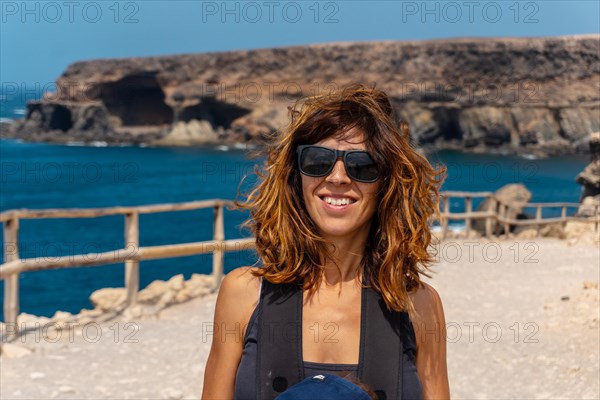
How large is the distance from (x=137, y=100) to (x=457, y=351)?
9499 cm

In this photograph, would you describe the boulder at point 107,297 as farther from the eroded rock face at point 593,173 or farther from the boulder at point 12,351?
the eroded rock face at point 593,173

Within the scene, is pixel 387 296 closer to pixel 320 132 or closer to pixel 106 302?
pixel 320 132

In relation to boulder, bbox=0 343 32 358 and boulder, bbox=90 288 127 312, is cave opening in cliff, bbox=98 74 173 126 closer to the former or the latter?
boulder, bbox=90 288 127 312

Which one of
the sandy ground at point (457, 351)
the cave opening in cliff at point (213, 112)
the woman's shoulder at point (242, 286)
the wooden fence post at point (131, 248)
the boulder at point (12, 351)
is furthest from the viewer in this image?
the cave opening in cliff at point (213, 112)

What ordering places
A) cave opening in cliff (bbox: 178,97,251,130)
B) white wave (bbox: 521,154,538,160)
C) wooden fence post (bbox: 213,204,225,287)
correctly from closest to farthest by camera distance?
1. wooden fence post (bbox: 213,204,225,287)
2. white wave (bbox: 521,154,538,160)
3. cave opening in cliff (bbox: 178,97,251,130)

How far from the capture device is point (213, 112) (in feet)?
305

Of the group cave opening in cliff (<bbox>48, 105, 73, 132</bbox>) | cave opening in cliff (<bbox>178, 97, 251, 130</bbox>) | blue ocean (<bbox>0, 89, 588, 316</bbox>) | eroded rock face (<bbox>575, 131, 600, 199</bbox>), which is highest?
cave opening in cliff (<bbox>178, 97, 251, 130</bbox>)

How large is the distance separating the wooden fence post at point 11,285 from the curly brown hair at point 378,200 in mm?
4734

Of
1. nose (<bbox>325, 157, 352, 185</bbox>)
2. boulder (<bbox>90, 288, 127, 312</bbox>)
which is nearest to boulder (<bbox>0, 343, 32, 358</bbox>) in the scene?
boulder (<bbox>90, 288, 127, 312</bbox>)

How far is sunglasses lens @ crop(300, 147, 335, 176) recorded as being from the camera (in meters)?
1.94

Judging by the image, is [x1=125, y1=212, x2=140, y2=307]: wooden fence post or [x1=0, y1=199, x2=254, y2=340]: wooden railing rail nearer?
[x1=0, y1=199, x2=254, y2=340]: wooden railing rail

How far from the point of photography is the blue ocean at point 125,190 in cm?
2559

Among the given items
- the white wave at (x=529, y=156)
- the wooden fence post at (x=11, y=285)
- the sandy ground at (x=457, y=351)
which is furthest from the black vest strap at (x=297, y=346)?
the white wave at (x=529, y=156)

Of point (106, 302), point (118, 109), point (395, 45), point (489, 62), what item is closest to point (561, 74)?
point (489, 62)
